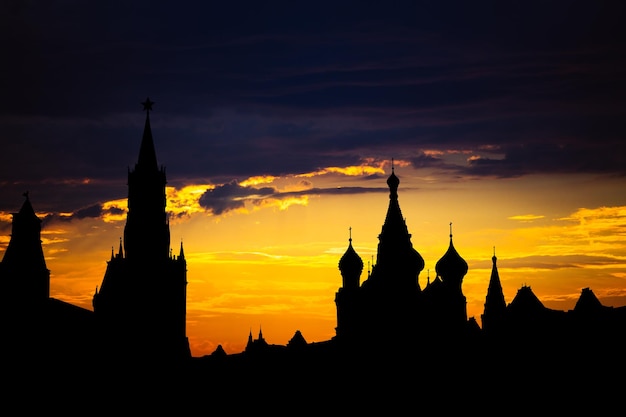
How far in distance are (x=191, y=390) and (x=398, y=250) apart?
24.0 metres

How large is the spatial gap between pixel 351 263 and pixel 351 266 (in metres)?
0.30

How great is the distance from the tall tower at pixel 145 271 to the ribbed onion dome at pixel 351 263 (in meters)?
21.3

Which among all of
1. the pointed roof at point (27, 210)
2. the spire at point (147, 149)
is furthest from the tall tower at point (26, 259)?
the spire at point (147, 149)

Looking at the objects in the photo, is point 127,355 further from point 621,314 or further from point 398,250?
point 621,314

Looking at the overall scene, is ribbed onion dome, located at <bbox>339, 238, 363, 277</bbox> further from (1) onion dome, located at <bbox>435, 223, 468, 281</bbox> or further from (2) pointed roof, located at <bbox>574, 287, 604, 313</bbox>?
(2) pointed roof, located at <bbox>574, 287, 604, 313</bbox>

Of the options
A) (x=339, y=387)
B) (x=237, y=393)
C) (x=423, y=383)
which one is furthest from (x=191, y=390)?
(x=423, y=383)

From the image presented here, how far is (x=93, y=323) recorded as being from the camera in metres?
117

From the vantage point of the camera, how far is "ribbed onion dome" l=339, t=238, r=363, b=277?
124 metres

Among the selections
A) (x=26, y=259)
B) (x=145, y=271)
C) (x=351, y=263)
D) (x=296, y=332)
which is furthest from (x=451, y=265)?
(x=26, y=259)

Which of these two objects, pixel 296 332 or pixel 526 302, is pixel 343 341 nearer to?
pixel 296 332

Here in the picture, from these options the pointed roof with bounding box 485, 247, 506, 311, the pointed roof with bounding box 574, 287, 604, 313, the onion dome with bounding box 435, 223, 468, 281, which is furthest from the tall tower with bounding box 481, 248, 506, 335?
the pointed roof with bounding box 574, 287, 604, 313

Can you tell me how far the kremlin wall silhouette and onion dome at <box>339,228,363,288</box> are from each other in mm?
142

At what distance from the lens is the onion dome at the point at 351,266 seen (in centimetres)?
12369

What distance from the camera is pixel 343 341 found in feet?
406
